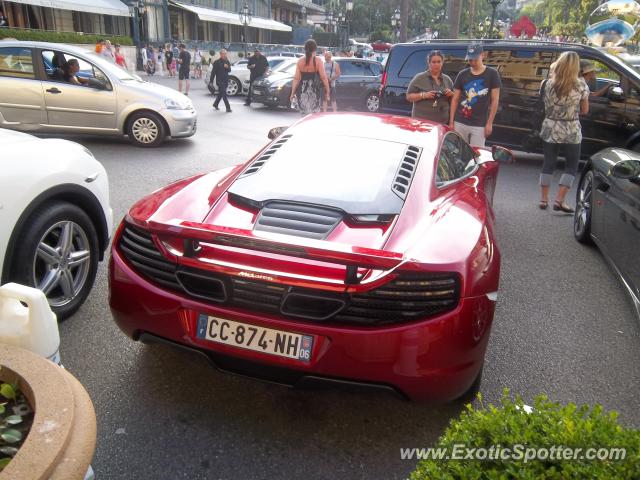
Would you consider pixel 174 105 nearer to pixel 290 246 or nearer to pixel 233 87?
pixel 290 246


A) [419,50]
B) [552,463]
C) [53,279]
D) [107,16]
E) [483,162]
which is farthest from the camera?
[107,16]

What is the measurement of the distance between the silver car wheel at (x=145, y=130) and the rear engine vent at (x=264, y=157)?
6334 mm

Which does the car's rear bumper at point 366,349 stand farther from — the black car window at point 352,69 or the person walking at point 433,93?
the black car window at point 352,69

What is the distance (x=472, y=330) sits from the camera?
Answer: 7.48ft

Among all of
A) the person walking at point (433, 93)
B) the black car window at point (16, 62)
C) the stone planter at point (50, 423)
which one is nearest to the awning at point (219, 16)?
the black car window at point (16, 62)

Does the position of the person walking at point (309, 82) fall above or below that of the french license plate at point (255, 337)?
above

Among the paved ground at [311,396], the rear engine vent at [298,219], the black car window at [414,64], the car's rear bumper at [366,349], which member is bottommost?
the paved ground at [311,396]

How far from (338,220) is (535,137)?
754cm

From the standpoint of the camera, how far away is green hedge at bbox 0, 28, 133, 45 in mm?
23312

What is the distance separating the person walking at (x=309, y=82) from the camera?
970 centimetres

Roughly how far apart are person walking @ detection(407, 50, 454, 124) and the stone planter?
5.74m

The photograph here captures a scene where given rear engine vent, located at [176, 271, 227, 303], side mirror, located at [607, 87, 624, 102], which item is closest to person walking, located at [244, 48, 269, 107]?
side mirror, located at [607, 87, 624, 102]

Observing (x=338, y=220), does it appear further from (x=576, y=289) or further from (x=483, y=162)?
(x=576, y=289)

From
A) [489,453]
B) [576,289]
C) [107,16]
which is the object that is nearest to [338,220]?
[489,453]
